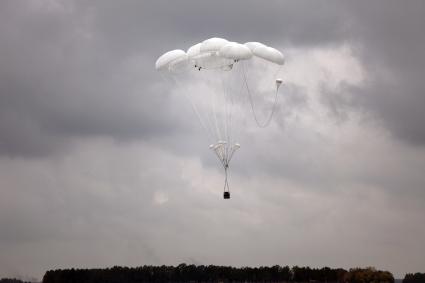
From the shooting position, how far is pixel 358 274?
198250mm

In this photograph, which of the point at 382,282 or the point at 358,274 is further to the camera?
the point at 358,274

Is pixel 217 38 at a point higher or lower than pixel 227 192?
higher

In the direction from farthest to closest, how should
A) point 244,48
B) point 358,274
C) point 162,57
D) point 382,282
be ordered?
1. point 358,274
2. point 382,282
3. point 162,57
4. point 244,48

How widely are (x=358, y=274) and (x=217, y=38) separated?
126312 millimetres

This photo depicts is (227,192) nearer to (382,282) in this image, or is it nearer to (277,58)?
(277,58)

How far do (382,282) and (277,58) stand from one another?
369ft

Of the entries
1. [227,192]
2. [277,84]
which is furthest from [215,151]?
[277,84]

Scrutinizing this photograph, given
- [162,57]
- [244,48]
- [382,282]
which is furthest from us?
[382,282]

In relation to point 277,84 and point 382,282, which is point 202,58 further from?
point 382,282

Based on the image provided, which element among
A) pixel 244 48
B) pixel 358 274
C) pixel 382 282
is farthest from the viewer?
pixel 358 274

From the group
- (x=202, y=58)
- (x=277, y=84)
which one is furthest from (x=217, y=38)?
(x=277, y=84)

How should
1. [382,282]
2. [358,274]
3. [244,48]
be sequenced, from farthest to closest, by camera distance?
[358,274], [382,282], [244,48]

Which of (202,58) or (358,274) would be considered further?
(358,274)

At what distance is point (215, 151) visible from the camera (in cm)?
8556
